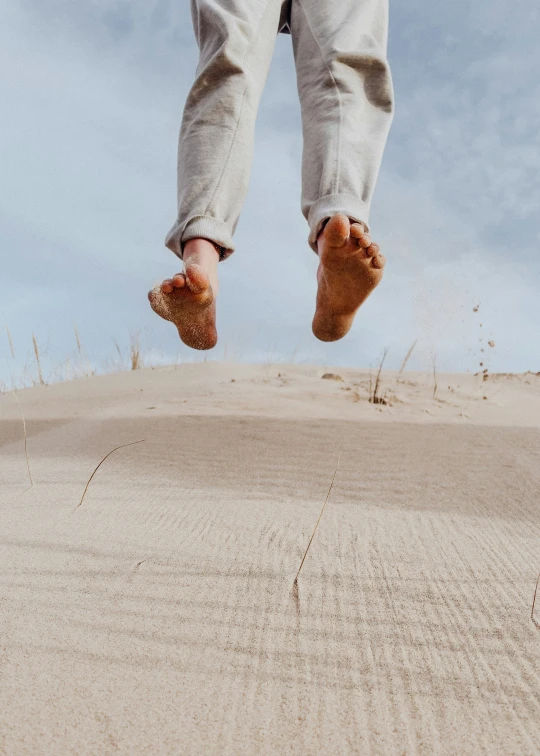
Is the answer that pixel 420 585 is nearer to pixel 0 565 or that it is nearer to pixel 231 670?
pixel 231 670

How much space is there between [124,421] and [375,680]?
5.88ft

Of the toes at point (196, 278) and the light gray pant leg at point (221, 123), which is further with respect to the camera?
the light gray pant leg at point (221, 123)

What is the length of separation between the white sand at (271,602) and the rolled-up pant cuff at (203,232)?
2.04 feet

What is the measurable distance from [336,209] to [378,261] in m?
0.19

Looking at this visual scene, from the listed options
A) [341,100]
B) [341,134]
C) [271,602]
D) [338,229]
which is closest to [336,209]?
[338,229]

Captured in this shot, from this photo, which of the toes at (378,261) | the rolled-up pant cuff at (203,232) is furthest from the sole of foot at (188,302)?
the toes at (378,261)

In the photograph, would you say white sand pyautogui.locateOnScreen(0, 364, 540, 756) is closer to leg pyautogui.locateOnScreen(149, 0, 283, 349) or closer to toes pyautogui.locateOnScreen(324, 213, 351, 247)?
leg pyautogui.locateOnScreen(149, 0, 283, 349)

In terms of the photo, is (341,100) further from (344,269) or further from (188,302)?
(188,302)

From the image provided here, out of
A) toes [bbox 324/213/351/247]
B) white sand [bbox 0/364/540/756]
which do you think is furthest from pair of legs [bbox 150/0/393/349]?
white sand [bbox 0/364/540/756]

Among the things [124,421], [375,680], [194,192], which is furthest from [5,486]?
[375,680]

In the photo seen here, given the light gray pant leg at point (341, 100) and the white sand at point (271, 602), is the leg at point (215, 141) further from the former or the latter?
the white sand at point (271, 602)

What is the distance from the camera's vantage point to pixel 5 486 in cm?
155

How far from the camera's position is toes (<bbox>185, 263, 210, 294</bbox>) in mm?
1541

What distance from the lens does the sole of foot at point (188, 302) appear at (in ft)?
5.08
